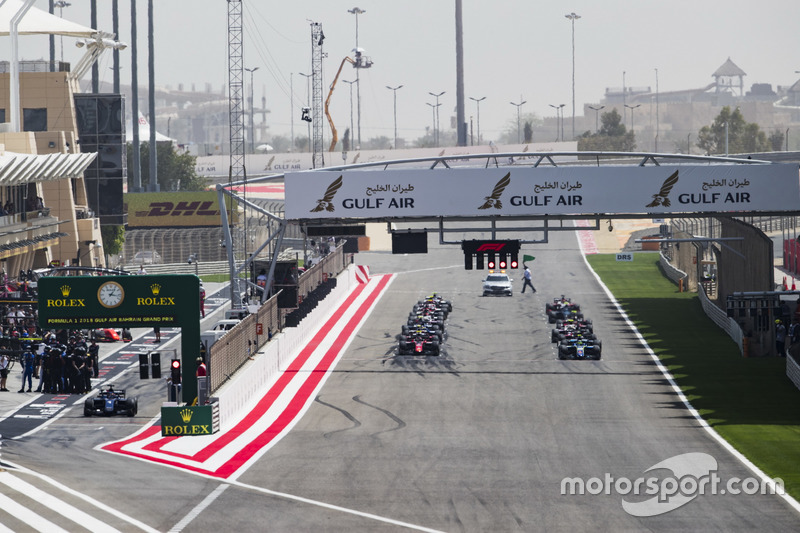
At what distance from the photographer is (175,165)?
414ft

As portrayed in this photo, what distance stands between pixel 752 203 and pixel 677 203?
2.38 m

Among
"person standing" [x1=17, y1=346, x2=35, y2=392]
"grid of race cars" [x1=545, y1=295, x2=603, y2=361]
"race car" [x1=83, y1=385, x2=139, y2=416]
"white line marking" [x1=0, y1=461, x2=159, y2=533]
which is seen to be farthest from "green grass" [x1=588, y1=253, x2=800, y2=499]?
"person standing" [x1=17, y1=346, x2=35, y2=392]

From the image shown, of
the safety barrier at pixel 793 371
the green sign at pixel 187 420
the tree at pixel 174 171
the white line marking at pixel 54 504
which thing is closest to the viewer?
the white line marking at pixel 54 504

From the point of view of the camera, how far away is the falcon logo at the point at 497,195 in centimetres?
3784

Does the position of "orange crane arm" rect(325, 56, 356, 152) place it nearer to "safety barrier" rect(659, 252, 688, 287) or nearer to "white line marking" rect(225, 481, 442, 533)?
"safety barrier" rect(659, 252, 688, 287)

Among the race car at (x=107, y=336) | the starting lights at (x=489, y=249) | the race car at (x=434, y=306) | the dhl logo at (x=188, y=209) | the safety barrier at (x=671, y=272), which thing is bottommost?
the race car at (x=107, y=336)

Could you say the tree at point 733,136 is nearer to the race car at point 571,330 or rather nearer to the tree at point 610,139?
the tree at point 610,139

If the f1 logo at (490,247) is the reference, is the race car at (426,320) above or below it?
below

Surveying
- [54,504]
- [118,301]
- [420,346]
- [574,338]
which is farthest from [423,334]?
[54,504]

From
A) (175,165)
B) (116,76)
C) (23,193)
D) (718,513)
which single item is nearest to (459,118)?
(175,165)

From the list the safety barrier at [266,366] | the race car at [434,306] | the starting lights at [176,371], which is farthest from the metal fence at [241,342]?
the race car at [434,306]

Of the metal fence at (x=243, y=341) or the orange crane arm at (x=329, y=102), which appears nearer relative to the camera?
the metal fence at (x=243, y=341)

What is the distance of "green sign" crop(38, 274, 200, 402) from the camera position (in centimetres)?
3139

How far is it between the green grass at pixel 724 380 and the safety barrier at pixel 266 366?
13.1m
